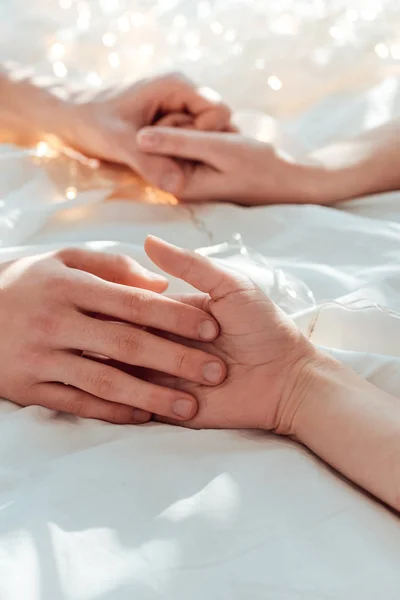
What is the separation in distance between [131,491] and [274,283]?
362 mm

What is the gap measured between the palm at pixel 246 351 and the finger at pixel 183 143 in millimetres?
439

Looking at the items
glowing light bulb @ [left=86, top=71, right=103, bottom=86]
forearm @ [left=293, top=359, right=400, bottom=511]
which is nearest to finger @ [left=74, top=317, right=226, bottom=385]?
forearm @ [left=293, top=359, right=400, bottom=511]

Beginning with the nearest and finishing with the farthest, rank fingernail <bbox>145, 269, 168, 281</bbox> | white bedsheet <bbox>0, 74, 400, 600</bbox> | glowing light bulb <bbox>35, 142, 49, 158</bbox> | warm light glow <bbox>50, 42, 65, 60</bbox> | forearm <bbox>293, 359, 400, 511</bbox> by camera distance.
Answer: white bedsheet <bbox>0, 74, 400, 600</bbox> < forearm <bbox>293, 359, 400, 511</bbox> < fingernail <bbox>145, 269, 168, 281</bbox> < glowing light bulb <bbox>35, 142, 49, 158</bbox> < warm light glow <bbox>50, 42, 65, 60</bbox>

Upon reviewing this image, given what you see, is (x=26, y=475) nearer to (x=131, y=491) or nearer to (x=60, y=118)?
(x=131, y=491)

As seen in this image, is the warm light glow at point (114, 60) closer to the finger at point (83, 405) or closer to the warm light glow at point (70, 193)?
the warm light glow at point (70, 193)

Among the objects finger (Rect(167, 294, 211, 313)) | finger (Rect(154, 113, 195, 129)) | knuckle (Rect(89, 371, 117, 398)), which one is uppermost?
finger (Rect(154, 113, 195, 129))

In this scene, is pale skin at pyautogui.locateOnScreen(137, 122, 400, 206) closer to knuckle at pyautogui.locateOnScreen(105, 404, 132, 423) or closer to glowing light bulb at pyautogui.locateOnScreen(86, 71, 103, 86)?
glowing light bulb at pyautogui.locateOnScreen(86, 71, 103, 86)

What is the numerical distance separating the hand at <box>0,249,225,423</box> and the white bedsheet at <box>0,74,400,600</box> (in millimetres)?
25

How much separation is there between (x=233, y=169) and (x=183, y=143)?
0.30ft

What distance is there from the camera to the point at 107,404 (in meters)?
0.71

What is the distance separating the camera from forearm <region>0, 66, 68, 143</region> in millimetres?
1260

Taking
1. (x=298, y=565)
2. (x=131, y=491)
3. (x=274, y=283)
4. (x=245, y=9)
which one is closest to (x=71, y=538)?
(x=131, y=491)

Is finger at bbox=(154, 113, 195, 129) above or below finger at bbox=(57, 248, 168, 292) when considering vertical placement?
above

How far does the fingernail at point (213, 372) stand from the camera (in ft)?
2.30
